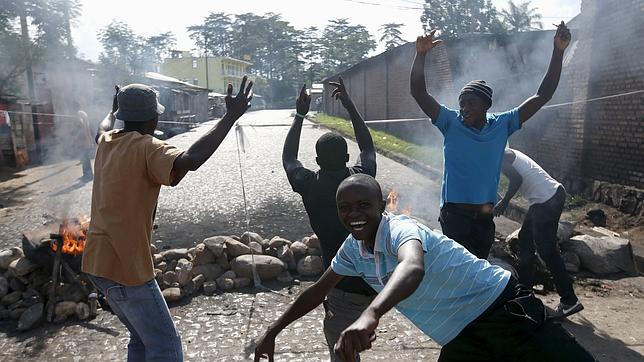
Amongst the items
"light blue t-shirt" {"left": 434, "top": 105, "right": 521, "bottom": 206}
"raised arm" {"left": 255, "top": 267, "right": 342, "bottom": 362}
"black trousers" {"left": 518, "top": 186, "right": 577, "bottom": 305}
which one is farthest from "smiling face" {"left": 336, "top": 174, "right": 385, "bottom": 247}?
"black trousers" {"left": 518, "top": 186, "right": 577, "bottom": 305}

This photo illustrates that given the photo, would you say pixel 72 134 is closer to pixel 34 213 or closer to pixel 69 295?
pixel 34 213

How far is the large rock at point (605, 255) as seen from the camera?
5211mm

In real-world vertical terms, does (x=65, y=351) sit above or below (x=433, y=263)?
below

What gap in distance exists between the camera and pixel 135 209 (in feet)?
7.41

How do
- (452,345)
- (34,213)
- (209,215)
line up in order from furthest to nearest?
(34,213) → (209,215) → (452,345)

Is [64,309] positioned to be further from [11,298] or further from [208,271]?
[208,271]

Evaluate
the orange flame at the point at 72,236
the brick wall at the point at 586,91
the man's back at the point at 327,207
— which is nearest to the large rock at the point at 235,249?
the orange flame at the point at 72,236

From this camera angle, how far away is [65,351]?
12.5 ft

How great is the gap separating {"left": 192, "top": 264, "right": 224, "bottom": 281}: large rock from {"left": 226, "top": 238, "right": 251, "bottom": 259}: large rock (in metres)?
0.20

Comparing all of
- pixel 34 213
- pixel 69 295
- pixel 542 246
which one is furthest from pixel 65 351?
pixel 34 213

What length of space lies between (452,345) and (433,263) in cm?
38

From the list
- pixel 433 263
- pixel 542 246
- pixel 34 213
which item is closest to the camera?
pixel 433 263

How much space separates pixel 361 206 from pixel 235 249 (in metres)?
3.64

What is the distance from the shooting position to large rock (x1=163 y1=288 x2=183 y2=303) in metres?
4.64
